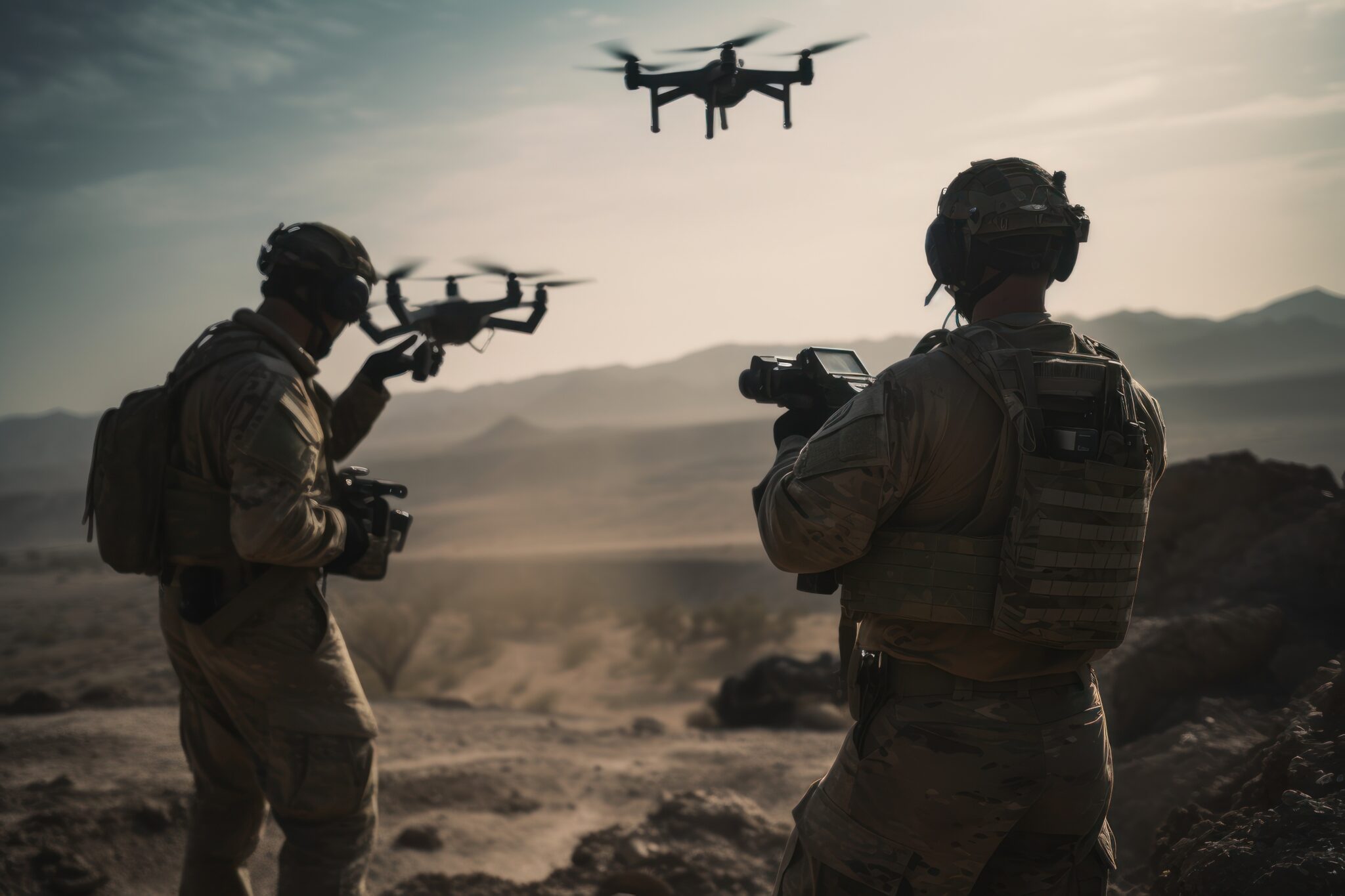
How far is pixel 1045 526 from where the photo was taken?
2033 mm

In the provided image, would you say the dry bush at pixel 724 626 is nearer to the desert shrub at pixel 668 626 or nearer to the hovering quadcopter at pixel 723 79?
the desert shrub at pixel 668 626

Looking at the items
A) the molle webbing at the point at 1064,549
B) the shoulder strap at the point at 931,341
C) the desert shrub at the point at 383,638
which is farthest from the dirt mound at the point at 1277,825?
the desert shrub at the point at 383,638

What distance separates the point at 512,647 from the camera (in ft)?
56.6

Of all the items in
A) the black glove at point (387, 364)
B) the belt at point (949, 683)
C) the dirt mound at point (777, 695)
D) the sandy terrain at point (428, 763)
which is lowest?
the dirt mound at point (777, 695)

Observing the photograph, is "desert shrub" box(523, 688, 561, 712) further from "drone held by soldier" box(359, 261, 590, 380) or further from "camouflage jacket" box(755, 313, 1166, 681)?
"camouflage jacket" box(755, 313, 1166, 681)

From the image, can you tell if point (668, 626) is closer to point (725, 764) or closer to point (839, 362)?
point (725, 764)

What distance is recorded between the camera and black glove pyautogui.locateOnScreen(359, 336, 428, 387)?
13.2 ft

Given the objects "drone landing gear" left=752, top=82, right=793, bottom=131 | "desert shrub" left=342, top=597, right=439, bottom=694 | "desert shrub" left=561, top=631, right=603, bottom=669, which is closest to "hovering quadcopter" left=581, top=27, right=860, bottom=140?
"drone landing gear" left=752, top=82, right=793, bottom=131

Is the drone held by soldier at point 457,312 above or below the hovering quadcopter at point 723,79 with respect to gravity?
below

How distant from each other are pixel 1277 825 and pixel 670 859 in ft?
10.1

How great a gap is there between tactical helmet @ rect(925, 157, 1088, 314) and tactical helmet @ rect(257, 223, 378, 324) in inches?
83.7

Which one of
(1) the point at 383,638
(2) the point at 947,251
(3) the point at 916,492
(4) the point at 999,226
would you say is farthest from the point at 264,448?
(1) the point at 383,638

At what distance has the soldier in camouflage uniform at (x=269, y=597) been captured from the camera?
2.90m

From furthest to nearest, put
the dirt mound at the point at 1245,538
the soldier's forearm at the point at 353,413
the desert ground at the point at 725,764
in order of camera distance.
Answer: the dirt mound at the point at 1245,538 < the soldier's forearm at the point at 353,413 < the desert ground at the point at 725,764
